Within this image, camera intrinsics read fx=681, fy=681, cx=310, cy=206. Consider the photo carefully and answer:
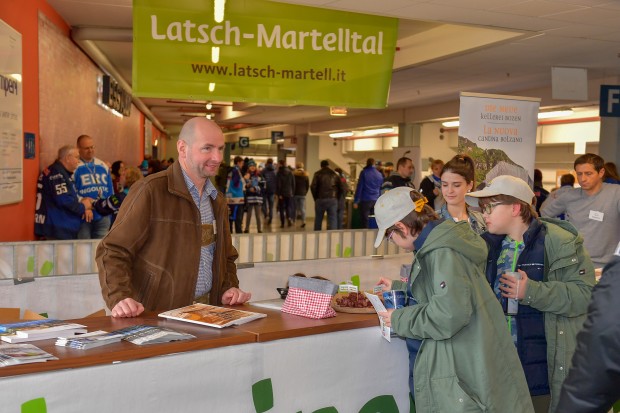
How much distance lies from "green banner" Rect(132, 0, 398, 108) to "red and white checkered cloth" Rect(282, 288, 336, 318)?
2832 millimetres

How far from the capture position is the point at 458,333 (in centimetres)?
253

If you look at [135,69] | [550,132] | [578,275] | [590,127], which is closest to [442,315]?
[578,275]

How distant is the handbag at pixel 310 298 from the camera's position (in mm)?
3004

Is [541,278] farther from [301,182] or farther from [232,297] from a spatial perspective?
[301,182]

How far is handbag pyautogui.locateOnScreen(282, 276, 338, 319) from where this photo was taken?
300 centimetres

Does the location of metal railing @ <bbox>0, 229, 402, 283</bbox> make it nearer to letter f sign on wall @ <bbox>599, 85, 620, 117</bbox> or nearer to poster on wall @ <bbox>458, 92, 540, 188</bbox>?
poster on wall @ <bbox>458, 92, 540, 188</bbox>

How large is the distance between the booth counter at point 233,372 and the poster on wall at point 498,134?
11.8 feet

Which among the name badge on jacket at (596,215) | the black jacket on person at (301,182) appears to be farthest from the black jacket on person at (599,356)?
the black jacket on person at (301,182)

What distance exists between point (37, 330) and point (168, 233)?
76 cm

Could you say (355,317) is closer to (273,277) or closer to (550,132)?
(273,277)

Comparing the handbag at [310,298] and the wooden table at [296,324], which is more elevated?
the handbag at [310,298]

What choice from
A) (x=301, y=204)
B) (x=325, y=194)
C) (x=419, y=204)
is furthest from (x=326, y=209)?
(x=419, y=204)

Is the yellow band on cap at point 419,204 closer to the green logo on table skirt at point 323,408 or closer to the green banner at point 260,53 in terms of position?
the green logo on table skirt at point 323,408

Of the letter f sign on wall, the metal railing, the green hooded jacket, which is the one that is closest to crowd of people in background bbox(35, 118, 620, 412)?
the green hooded jacket
